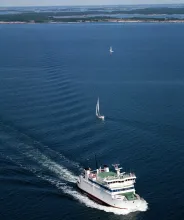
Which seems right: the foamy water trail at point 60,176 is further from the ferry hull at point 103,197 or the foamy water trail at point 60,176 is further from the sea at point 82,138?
the ferry hull at point 103,197

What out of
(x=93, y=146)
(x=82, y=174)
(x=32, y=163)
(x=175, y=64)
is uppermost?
(x=175, y=64)

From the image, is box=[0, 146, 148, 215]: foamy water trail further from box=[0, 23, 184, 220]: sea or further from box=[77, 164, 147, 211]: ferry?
box=[77, 164, 147, 211]: ferry

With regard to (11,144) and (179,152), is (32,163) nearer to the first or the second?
(11,144)

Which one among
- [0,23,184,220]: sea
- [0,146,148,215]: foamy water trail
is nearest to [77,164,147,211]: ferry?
[0,146,148,215]: foamy water trail

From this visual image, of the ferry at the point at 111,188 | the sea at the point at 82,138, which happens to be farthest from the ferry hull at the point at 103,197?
the sea at the point at 82,138

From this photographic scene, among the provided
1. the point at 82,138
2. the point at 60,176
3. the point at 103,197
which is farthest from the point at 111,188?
the point at 82,138

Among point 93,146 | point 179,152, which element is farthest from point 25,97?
point 179,152
